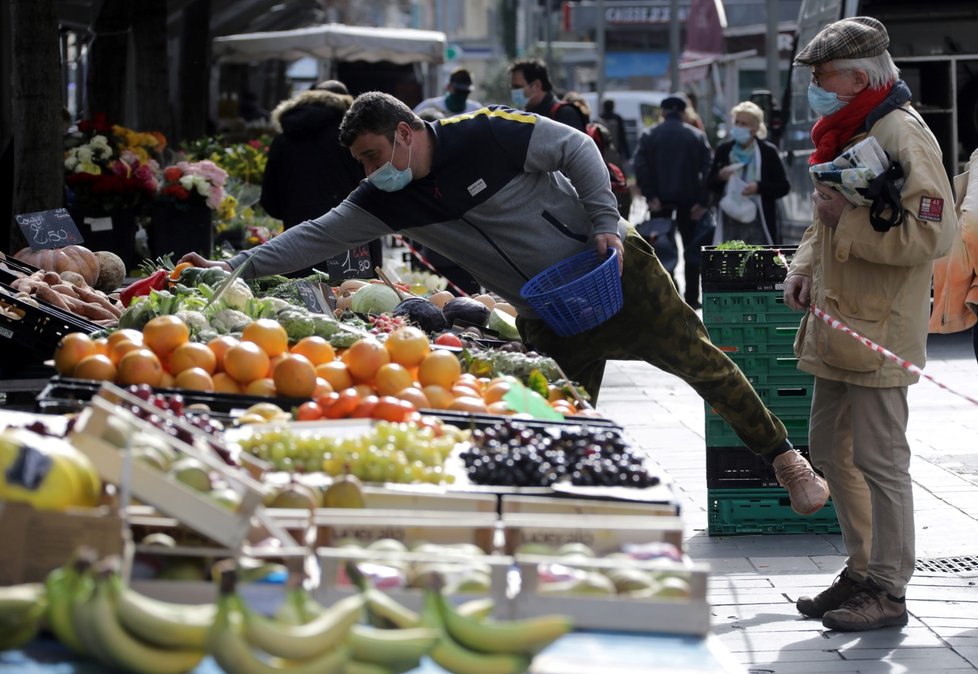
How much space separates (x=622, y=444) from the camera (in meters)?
3.64

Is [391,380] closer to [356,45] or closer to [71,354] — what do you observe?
[71,354]

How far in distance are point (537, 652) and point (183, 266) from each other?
14.4 ft

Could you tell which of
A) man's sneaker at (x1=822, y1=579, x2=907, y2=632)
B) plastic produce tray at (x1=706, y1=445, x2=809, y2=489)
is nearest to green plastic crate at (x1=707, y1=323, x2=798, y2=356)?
plastic produce tray at (x1=706, y1=445, x2=809, y2=489)

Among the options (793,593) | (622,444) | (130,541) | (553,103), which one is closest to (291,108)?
(553,103)

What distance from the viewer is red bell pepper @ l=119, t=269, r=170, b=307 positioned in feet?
21.9

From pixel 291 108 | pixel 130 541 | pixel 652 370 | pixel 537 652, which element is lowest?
pixel 652 370

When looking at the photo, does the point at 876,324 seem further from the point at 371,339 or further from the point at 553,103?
the point at 553,103

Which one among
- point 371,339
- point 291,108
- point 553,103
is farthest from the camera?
point 553,103

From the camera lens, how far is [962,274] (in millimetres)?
5852

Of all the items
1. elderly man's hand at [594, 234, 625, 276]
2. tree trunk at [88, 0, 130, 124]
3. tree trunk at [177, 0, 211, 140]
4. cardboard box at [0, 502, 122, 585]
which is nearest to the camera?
cardboard box at [0, 502, 122, 585]

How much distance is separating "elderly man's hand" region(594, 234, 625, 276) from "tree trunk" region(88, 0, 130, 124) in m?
8.98

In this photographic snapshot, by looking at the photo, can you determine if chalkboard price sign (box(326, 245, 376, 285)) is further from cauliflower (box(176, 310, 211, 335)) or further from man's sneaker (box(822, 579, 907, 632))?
man's sneaker (box(822, 579, 907, 632))

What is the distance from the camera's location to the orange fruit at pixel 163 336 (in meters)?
4.40

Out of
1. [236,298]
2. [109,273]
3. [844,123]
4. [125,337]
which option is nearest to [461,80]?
[109,273]
